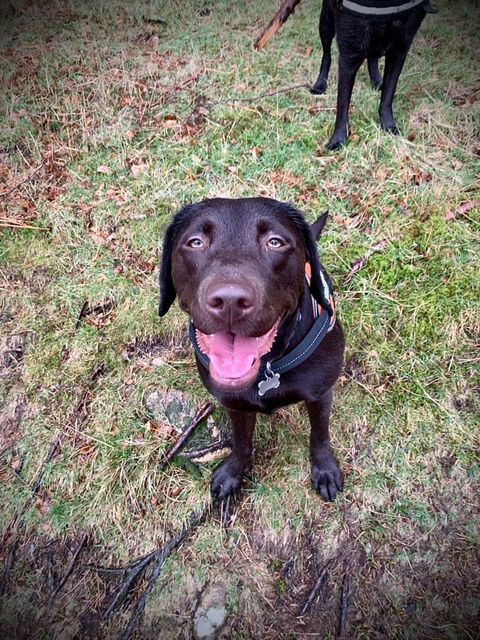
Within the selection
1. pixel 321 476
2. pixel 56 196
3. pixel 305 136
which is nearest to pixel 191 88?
pixel 305 136

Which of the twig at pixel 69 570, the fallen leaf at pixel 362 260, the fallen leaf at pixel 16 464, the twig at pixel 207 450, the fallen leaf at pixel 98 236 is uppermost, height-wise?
the fallen leaf at pixel 362 260

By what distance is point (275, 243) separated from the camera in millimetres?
1770

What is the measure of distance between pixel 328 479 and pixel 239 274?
145 cm

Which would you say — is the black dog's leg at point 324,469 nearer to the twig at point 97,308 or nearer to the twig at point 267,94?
the twig at point 97,308

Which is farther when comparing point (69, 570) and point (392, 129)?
point (392, 129)

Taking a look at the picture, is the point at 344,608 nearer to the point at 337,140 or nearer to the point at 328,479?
the point at 328,479

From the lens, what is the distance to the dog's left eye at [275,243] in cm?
175

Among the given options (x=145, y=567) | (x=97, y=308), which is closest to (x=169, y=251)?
(x=97, y=308)

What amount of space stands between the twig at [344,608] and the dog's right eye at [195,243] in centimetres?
172

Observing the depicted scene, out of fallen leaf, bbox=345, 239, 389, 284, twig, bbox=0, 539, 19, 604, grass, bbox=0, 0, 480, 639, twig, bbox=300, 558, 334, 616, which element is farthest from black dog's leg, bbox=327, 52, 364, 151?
twig, bbox=0, 539, 19, 604

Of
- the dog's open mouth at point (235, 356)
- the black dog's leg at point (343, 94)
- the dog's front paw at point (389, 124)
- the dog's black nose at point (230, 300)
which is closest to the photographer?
the dog's black nose at point (230, 300)

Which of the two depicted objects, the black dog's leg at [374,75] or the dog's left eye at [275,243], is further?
the black dog's leg at [374,75]

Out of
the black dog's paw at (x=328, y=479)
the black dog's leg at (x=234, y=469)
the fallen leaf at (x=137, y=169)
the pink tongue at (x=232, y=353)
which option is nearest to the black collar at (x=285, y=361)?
the pink tongue at (x=232, y=353)

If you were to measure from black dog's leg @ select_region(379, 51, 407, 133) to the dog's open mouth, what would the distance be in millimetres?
2580
